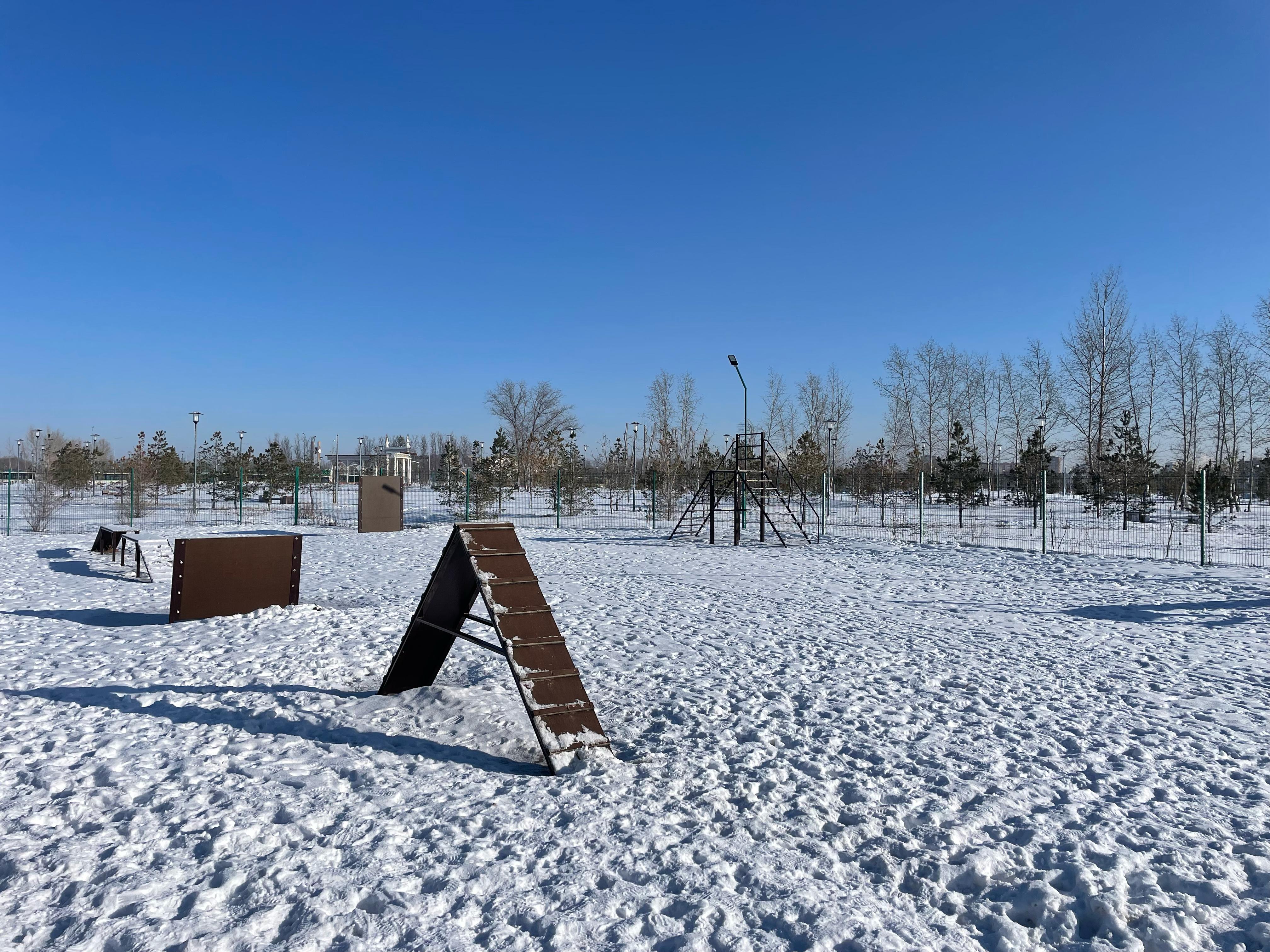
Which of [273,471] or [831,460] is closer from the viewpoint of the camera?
[273,471]

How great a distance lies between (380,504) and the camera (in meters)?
20.5

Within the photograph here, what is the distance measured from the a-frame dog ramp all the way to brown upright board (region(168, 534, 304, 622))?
3.67m

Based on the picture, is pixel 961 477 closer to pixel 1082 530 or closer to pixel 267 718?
pixel 1082 530

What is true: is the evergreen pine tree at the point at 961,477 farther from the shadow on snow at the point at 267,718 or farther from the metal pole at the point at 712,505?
the shadow on snow at the point at 267,718

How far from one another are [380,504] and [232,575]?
1225cm

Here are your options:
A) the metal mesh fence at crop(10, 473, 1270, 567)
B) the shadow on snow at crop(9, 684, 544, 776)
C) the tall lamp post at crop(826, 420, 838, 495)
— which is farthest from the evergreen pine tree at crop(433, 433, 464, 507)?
the shadow on snow at crop(9, 684, 544, 776)

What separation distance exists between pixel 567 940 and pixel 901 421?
48.0 metres

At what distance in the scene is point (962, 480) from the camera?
29484mm

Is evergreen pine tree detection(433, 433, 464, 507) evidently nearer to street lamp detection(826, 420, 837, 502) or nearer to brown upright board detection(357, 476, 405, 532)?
brown upright board detection(357, 476, 405, 532)

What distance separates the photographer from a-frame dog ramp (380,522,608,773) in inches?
171

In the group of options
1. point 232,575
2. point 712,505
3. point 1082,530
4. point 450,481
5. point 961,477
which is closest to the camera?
point 232,575

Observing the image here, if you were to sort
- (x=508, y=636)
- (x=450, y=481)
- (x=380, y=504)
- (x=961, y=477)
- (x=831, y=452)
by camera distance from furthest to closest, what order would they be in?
(x=831, y=452) < (x=961, y=477) < (x=450, y=481) < (x=380, y=504) < (x=508, y=636)

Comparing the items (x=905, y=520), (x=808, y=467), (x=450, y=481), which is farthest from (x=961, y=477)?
(x=450, y=481)

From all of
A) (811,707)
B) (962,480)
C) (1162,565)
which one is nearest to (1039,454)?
(962,480)
